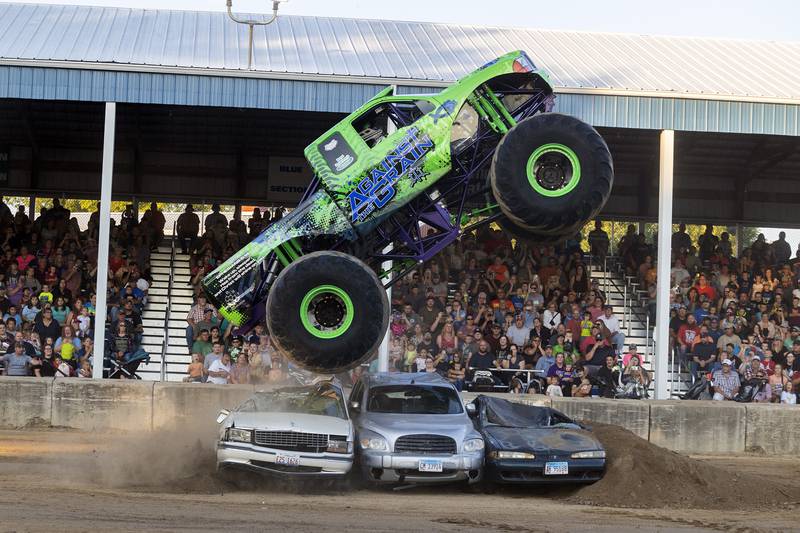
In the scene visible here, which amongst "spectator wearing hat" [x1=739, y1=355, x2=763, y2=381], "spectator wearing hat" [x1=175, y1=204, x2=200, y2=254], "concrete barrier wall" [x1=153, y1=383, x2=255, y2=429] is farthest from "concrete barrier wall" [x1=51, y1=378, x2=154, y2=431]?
"spectator wearing hat" [x1=739, y1=355, x2=763, y2=381]

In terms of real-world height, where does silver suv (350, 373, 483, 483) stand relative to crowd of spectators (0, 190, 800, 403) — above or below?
below

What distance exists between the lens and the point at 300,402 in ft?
45.1

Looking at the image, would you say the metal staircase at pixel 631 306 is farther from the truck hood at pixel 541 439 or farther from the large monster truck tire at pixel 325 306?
the large monster truck tire at pixel 325 306

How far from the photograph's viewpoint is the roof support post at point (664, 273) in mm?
18438

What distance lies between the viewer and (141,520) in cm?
1020

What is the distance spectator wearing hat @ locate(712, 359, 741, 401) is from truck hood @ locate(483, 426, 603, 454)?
5.98 m

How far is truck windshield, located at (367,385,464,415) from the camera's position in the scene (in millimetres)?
14070

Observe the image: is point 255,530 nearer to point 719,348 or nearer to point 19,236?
point 719,348

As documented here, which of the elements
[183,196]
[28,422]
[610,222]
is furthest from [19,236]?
[610,222]

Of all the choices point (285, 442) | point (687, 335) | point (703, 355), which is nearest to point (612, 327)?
point (687, 335)

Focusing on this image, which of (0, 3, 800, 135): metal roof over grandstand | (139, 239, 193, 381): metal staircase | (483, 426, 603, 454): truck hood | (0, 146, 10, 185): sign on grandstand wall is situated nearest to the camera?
(483, 426, 603, 454): truck hood

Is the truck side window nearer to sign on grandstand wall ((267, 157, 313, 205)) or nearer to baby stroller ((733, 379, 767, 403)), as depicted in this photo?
baby stroller ((733, 379, 767, 403))

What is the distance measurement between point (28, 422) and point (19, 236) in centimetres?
697

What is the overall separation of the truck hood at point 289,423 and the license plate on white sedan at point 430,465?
93 cm
